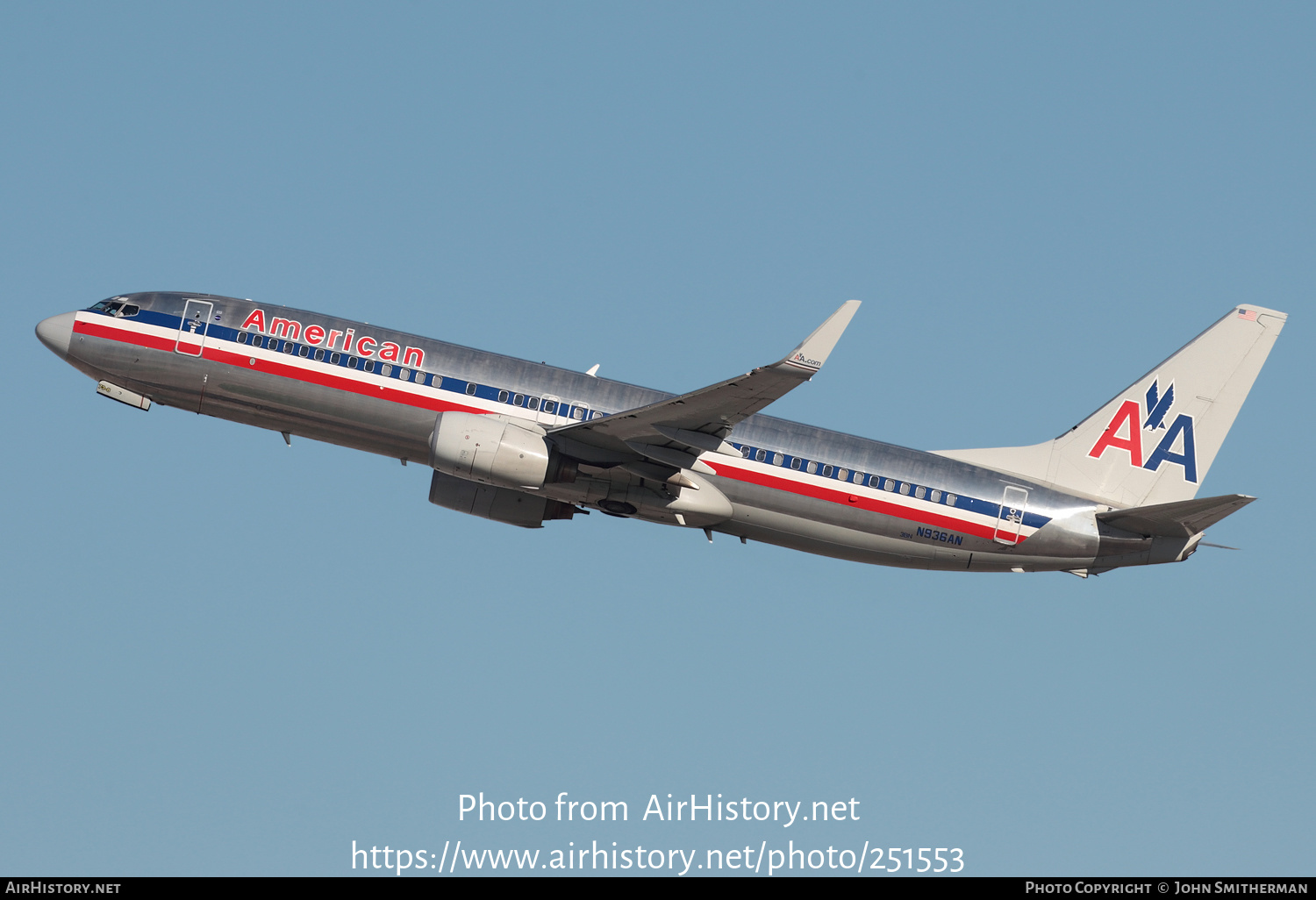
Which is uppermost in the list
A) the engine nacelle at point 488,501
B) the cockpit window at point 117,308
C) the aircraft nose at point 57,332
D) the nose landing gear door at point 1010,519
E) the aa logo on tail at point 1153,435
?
the aa logo on tail at point 1153,435

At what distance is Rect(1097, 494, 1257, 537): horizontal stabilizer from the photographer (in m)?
36.5

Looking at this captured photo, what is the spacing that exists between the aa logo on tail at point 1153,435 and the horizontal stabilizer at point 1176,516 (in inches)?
122

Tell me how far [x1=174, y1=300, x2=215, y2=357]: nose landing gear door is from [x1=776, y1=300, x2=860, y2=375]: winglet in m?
17.8

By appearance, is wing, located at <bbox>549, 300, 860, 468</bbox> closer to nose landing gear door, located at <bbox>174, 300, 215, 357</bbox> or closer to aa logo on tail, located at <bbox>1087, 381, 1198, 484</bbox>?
nose landing gear door, located at <bbox>174, 300, 215, 357</bbox>

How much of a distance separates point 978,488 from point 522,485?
44.9ft

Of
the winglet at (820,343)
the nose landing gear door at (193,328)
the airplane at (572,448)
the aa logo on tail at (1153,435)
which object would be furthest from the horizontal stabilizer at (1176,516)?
the nose landing gear door at (193,328)

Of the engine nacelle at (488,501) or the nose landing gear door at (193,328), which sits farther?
the engine nacelle at (488,501)

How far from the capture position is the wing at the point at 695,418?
33.1m

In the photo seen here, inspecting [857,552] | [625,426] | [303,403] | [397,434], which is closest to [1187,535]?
[857,552]

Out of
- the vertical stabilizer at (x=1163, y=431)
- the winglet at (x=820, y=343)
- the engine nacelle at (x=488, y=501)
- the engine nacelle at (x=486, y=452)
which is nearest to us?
the winglet at (x=820, y=343)

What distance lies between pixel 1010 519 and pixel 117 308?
90.7 feet

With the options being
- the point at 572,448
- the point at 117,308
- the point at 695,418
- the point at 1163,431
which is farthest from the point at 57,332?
the point at 1163,431

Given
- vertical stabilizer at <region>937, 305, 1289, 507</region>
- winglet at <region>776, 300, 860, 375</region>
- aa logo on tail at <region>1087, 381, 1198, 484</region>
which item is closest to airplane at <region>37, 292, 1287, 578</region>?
vertical stabilizer at <region>937, 305, 1289, 507</region>

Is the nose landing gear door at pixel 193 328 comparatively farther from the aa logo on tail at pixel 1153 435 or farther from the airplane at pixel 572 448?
the aa logo on tail at pixel 1153 435
